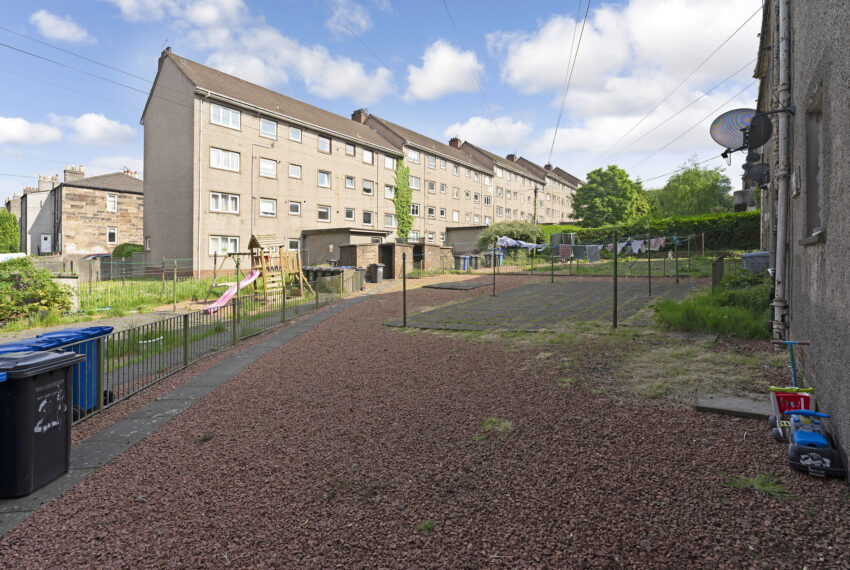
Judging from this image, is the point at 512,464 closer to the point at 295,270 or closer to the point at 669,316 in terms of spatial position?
the point at 669,316

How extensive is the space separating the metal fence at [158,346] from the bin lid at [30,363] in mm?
1110

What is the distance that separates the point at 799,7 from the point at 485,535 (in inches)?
270

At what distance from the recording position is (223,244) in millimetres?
28609

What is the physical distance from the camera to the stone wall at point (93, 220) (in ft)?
134

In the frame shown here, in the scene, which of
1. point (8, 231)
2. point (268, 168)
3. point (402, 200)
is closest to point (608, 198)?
point (402, 200)

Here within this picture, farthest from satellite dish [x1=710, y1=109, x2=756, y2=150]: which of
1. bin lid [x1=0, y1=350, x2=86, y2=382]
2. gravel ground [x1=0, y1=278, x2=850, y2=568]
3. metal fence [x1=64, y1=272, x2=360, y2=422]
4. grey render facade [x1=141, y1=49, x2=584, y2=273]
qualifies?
grey render facade [x1=141, y1=49, x2=584, y2=273]

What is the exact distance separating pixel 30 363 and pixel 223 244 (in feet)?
90.1

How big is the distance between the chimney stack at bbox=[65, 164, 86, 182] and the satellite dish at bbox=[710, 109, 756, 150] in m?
52.3

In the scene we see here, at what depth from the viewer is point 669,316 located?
8.16 meters

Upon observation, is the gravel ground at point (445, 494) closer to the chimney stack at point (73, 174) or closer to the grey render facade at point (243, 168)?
the grey render facade at point (243, 168)

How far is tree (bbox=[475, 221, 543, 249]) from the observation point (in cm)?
3966

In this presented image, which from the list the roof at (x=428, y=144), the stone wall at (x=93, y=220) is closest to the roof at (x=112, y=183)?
the stone wall at (x=93, y=220)

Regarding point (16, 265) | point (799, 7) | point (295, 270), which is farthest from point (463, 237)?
point (799, 7)

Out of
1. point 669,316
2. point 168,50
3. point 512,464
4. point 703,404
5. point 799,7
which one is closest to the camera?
point 512,464
